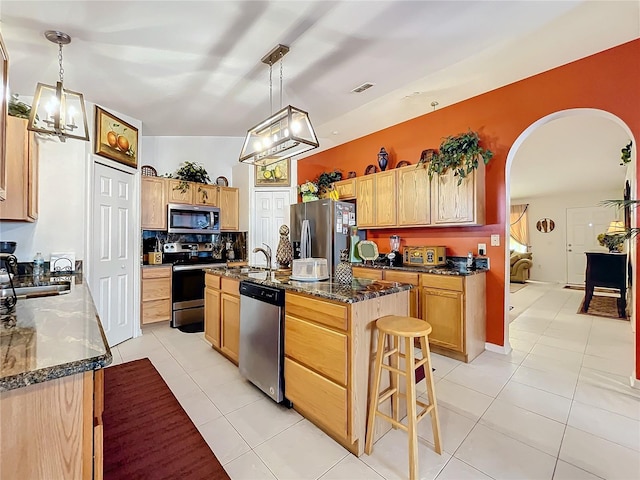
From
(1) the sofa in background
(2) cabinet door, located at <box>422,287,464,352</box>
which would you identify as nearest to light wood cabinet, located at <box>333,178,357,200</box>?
(2) cabinet door, located at <box>422,287,464,352</box>

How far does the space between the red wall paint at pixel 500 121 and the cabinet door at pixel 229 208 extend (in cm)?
225

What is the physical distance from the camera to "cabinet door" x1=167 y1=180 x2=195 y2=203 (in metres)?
4.23

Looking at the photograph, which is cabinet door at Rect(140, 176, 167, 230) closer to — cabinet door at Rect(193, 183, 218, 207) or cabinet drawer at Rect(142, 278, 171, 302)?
cabinet door at Rect(193, 183, 218, 207)

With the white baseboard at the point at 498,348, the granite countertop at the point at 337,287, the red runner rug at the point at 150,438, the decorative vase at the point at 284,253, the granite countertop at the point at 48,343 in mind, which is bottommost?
the red runner rug at the point at 150,438

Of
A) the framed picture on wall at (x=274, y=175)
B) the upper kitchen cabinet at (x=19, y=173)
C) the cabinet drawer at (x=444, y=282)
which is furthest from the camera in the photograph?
the framed picture on wall at (x=274, y=175)

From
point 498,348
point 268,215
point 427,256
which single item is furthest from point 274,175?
point 498,348

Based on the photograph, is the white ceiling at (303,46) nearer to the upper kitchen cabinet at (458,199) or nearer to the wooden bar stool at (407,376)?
the upper kitchen cabinet at (458,199)

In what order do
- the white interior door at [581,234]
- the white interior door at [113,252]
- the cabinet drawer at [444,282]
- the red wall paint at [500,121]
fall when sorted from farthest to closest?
the white interior door at [581,234]
the white interior door at [113,252]
the cabinet drawer at [444,282]
the red wall paint at [500,121]

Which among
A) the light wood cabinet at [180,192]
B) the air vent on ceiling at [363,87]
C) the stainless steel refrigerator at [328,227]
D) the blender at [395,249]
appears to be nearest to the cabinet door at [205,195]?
the light wood cabinet at [180,192]

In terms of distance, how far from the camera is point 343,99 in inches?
128

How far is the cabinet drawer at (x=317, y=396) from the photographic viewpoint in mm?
1645

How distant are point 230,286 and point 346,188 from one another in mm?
2464

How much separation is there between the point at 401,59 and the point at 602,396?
3.13m

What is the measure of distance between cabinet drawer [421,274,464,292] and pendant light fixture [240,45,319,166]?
1818 millimetres
